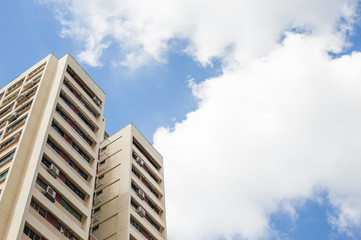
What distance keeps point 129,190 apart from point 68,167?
7.50m

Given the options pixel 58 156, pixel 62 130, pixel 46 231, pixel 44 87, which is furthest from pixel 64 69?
pixel 46 231

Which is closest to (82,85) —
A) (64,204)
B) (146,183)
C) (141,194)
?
(146,183)

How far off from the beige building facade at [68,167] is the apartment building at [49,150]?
0.16ft

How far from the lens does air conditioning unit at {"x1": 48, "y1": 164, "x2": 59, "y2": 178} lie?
2944cm

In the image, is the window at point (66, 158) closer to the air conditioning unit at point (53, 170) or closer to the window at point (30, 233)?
the air conditioning unit at point (53, 170)

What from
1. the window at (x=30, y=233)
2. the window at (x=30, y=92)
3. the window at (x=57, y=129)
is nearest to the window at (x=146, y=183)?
the window at (x=57, y=129)

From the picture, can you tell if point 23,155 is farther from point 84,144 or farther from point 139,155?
point 139,155

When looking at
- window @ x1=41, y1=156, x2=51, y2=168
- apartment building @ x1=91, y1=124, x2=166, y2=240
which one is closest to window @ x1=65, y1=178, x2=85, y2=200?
window @ x1=41, y1=156, x2=51, y2=168

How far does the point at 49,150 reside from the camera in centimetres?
3070

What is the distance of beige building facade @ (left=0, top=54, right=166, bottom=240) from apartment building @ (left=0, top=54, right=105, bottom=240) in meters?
0.05

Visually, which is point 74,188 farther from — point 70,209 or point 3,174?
point 3,174

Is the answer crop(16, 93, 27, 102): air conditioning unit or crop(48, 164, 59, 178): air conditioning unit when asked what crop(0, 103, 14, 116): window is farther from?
crop(48, 164, 59, 178): air conditioning unit

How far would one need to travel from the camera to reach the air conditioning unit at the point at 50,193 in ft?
91.0

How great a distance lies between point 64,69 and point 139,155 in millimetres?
11938
